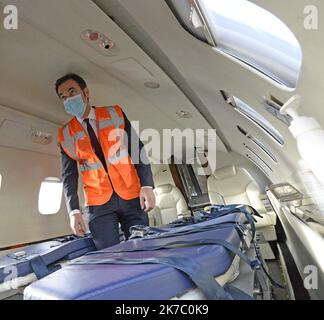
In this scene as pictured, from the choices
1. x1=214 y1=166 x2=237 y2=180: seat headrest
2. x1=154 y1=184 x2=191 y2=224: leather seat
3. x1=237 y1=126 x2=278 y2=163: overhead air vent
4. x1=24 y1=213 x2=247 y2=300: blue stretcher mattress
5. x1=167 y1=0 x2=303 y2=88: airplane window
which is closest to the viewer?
x1=24 y1=213 x2=247 y2=300: blue stretcher mattress

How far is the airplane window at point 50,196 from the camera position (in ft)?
11.0

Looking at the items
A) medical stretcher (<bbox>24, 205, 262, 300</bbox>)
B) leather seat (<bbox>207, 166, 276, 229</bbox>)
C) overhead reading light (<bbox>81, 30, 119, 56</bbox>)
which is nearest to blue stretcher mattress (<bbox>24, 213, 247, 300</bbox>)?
medical stretcher (<bbox>24, 205, 262, 300</bbox>)

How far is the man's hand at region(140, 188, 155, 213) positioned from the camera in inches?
70.4

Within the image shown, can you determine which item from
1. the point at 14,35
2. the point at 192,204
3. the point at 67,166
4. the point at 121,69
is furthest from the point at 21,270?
the point at 192,204

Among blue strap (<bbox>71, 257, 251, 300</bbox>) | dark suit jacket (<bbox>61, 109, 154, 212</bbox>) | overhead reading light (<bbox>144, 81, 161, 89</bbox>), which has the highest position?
overhead reading light (<bbox>144, 81, 161, 89</bbox>)

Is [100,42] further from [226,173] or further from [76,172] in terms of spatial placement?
[226,173]

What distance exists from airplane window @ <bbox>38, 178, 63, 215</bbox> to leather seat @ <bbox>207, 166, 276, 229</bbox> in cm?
347

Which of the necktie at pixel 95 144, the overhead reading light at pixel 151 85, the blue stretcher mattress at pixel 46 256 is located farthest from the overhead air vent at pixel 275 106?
the blue stretcher mattress at pixel 46 256

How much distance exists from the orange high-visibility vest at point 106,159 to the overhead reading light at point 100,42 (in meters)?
0.48

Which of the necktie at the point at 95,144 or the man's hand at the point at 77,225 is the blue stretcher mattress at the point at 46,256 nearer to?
the man's hand at the point at 77,225

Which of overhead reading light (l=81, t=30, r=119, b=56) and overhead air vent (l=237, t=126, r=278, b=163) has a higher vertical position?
overhead reading light (l=81, t=30, r=119, b=56)

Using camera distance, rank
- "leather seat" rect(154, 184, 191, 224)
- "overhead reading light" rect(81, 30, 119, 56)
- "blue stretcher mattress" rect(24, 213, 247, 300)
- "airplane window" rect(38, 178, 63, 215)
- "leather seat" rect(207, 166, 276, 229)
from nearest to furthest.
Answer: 1. "blue stretcher mattress" rect(24, 213, 247, 300)
2. "overhead reading light" rect(81, 30, 119, 56)
3. "airplane window" rect(38, 178, 63, 215)
4. "leather seat" rect(207, 166, 276, 229)
5. "leather seat" rect(154, 184, 191, 224)

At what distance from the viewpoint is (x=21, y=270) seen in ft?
Result: 5.63

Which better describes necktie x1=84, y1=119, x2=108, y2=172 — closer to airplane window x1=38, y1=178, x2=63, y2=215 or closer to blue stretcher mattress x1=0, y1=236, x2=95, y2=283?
blue stretcher mattress x1=0, y1=236, x2=95, y2=283
